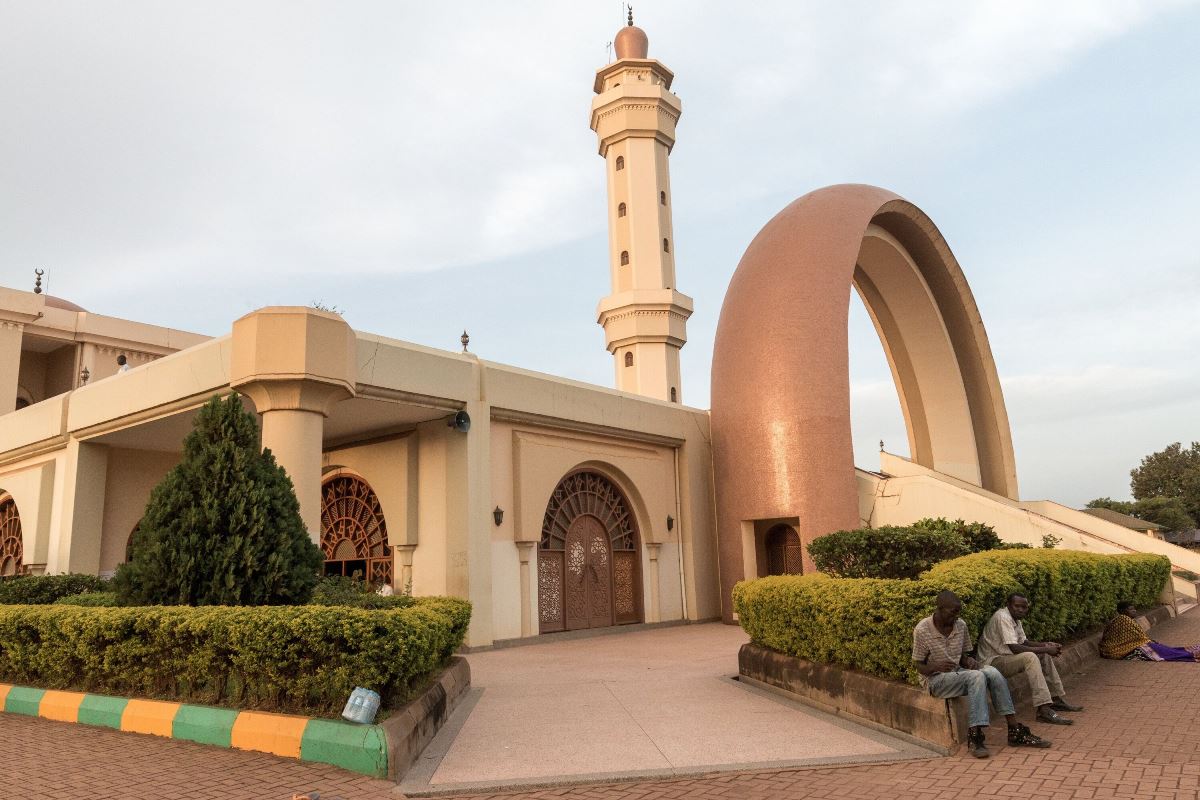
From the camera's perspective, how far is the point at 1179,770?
4.90m

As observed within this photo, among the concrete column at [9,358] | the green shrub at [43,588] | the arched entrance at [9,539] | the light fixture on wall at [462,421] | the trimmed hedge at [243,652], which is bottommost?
the trimmed hedge at [243,652]

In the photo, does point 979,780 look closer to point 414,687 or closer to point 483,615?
point 414,687

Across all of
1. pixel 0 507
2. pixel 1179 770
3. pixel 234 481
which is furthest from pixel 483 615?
pixel 0 507

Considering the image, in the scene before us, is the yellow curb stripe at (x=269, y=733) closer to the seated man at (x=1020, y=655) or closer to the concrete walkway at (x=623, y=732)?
the concrete walkway at (x=623, y=732)

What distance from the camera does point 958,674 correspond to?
18.4ft

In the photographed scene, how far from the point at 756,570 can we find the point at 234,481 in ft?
35.4

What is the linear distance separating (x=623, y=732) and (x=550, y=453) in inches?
306

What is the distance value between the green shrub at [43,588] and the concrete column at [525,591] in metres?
5.60

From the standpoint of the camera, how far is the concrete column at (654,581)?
15.6 m

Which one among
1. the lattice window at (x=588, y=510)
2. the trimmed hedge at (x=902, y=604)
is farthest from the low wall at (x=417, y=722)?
the lattice window at (x=588, y=510)

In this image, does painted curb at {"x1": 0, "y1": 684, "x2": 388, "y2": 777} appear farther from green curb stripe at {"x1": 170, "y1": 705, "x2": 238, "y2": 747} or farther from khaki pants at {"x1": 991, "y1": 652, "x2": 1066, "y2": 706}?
khaki pants at {"x1": 991, "y1": 652, "x2": 1066, "y2": 706}

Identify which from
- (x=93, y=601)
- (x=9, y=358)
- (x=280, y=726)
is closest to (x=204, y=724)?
(x=280, y=726)

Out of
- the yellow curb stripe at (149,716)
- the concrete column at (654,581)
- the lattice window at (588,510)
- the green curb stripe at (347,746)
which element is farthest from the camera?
the concrete column at (654,581)

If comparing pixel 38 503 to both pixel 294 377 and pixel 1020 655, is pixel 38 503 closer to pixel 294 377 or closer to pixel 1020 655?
pixel 294 377
